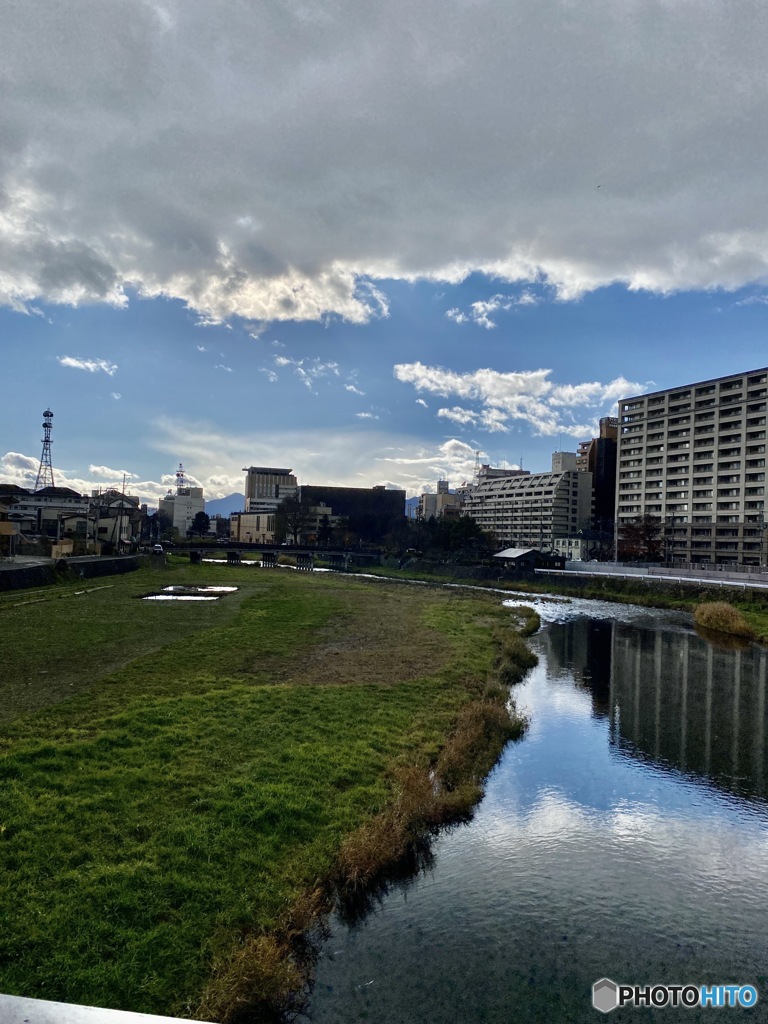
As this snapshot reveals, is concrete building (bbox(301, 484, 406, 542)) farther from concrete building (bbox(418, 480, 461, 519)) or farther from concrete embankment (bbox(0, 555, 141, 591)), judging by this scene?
concrete embankment (bbox(0, 555, 141, 591))

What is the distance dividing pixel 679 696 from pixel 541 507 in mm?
111976

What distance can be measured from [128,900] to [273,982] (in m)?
2.23

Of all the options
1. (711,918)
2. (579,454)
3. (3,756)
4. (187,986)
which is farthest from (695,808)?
(579,454)

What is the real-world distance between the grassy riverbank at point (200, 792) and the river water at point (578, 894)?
2.80ft

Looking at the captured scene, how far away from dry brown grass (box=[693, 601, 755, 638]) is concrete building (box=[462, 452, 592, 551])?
7816cm

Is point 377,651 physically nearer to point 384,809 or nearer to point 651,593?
point 384,809

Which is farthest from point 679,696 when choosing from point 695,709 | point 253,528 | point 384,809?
point 253,528

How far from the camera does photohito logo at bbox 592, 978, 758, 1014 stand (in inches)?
296

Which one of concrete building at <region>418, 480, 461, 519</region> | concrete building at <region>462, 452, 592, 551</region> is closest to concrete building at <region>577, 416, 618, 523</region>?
concrete building at <region>462, 452, 592, 551</region>

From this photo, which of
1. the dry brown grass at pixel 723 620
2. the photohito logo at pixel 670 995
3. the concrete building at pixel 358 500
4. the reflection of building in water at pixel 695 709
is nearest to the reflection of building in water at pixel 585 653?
the reflection of building in water at pixel 695 709

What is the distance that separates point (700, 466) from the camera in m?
98.9

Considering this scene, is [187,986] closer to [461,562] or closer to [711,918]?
[711,918]

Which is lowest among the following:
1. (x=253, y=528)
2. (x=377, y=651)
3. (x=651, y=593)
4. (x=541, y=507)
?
(x=377, y=651)

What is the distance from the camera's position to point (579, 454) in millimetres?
140750
